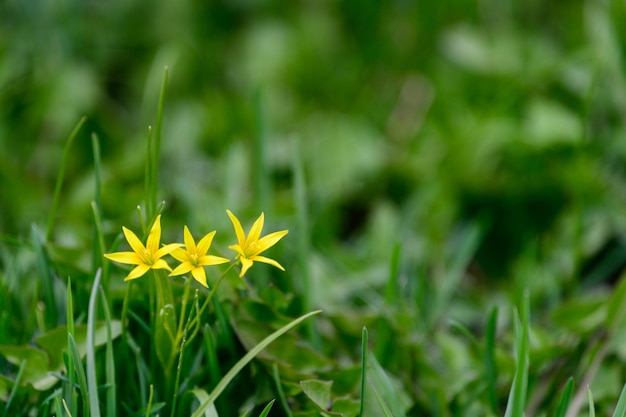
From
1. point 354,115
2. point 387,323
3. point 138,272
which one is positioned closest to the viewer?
point 138,272

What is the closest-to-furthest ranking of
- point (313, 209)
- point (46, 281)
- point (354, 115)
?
point (46, 281), point (313, 209), point (354, 115)

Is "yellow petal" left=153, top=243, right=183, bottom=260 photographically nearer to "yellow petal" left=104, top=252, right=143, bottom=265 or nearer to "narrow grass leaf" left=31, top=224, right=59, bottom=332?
"yellow petal" left=104, top=252, right=143, bottom=265

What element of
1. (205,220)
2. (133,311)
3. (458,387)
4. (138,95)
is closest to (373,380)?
(458,387)

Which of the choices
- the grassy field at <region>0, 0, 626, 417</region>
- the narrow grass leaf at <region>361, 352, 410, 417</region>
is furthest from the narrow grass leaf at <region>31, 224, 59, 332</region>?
the narrow grass leaf at <region>361, 352, 410, 417</region>

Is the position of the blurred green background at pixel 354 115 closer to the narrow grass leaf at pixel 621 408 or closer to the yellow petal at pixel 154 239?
the yellow petal at pixel 154 239

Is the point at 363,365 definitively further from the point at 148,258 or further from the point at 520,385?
the point at 148,258

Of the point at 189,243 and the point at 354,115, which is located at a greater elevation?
the point at 189,243

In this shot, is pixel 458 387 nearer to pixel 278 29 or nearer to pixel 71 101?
pixel 71 101

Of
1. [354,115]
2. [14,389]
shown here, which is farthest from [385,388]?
[354,115]
